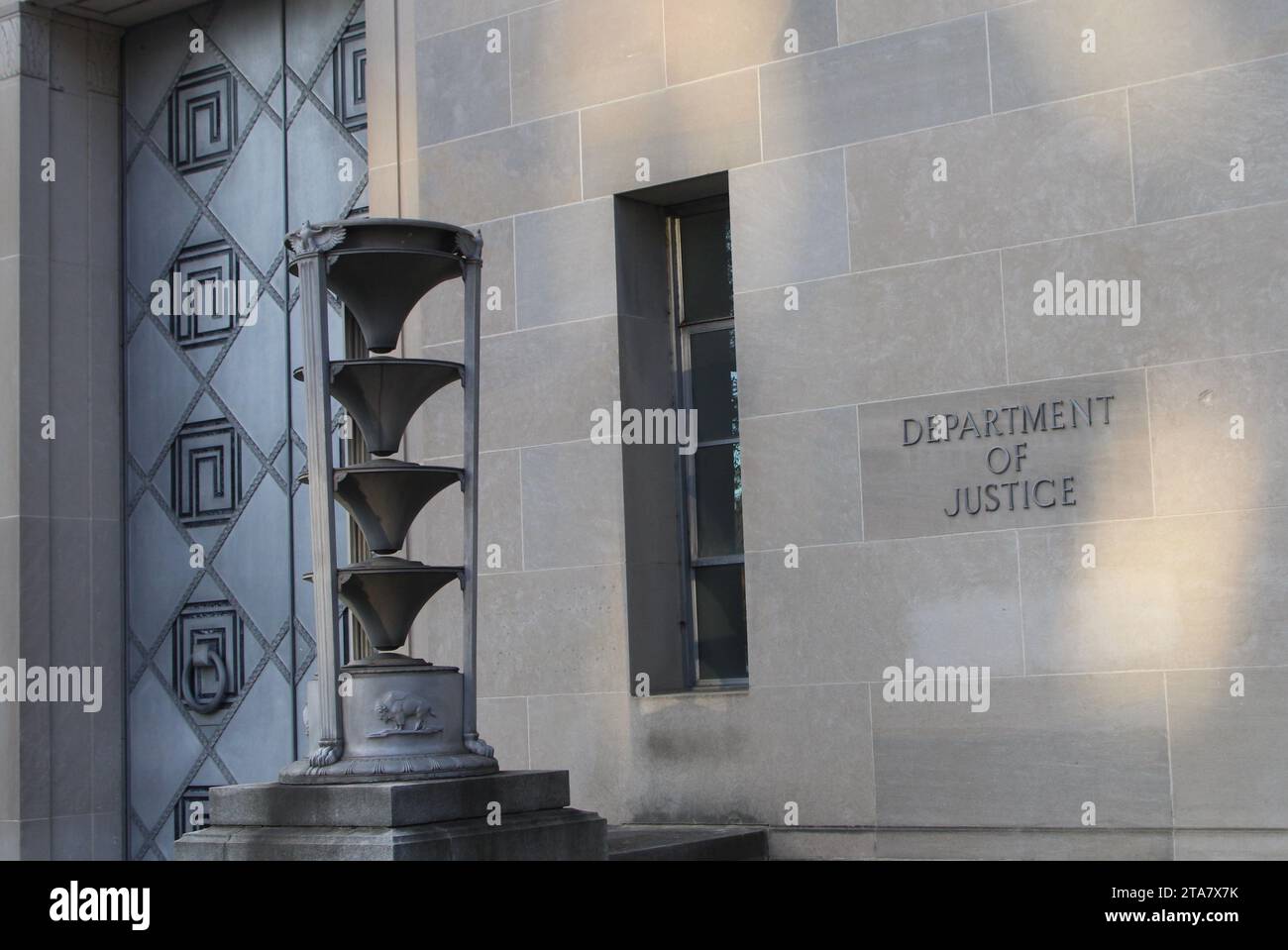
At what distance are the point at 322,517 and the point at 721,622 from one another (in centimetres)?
347

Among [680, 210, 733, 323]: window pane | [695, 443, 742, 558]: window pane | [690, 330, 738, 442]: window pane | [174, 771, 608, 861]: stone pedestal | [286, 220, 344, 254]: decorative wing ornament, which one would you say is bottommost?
[174, 771, 608, 861]: stone pedestal

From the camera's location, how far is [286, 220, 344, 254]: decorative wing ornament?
772cm

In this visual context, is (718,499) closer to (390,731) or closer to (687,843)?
(687,843)

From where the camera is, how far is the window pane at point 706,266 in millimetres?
10633

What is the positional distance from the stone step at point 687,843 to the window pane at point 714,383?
2.38 m

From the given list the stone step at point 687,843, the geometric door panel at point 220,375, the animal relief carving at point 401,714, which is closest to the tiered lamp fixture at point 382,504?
the animal relief carving at point 401,714

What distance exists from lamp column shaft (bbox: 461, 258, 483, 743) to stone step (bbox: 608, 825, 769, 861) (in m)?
1.18

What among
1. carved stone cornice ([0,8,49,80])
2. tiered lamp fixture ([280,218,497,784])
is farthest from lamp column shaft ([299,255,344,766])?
carved stone cornice ([0,8,49,80])

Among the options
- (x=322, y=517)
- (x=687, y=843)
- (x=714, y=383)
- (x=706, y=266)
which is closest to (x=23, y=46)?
(x=706, y=266)

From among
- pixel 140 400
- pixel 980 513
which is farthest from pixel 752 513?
pixel 140 400

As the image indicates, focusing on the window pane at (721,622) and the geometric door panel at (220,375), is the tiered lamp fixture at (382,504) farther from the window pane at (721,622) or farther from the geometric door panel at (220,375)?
the geometric door panel at (220,375)

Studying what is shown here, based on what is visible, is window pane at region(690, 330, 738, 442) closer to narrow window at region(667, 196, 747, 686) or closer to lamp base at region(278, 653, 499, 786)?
narrow window at region(667, 196, 747, 686)

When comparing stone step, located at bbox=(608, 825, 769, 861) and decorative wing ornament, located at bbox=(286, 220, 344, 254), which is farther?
stone step, located at bbox=(608, 825, 769, 861)
